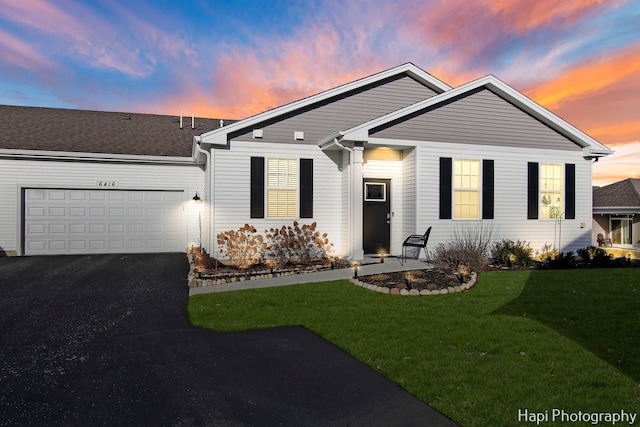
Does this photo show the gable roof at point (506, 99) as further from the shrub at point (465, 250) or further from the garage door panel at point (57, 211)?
the garage door panel at point (57, 211)

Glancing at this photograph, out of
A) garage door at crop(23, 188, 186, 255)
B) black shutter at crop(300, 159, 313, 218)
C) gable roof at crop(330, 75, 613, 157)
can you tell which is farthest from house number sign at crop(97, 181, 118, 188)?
gable roof at crop(330, 75, 613, 157)

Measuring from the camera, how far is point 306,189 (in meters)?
11.4

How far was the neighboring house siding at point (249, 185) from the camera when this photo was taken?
10.8m

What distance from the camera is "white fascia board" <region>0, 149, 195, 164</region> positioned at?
12427 mm

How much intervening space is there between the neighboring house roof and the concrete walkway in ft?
62.8

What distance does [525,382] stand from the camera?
3531mm

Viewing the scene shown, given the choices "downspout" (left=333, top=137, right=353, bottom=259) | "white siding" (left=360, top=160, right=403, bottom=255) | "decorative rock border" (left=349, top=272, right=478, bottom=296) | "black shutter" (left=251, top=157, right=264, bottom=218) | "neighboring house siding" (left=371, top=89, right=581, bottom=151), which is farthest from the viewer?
"white siding" (left=360, top=160, right=403, bottom=255)

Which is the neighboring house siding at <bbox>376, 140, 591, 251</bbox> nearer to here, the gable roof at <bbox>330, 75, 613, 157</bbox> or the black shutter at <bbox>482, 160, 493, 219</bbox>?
the black shutter at <bbox>482, 160, 493, 219</bbox>

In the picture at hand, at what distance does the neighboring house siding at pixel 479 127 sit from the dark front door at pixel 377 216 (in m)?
1.59

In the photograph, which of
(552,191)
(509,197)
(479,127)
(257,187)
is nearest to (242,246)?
(257,187)

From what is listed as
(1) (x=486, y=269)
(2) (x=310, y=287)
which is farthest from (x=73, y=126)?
(1) (x=486, y=269)

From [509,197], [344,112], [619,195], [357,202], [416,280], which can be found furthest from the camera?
[619,195]

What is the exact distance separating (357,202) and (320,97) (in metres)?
3.46

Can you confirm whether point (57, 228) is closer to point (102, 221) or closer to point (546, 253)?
point (102, 221)
